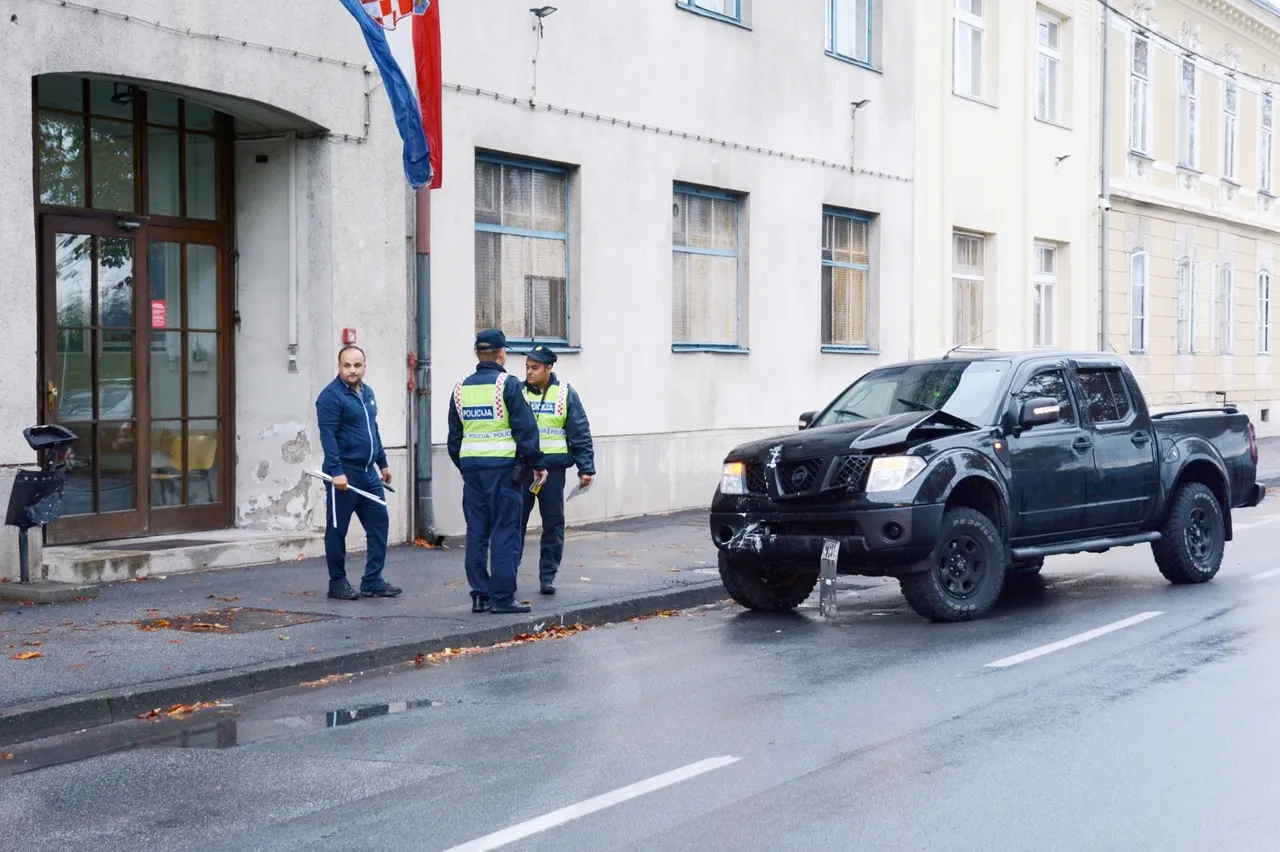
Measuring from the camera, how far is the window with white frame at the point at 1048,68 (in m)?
26.0

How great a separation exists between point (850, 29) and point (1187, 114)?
12486mm

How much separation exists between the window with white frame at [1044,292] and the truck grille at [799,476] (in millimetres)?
16519

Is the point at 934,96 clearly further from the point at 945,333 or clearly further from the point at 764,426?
the point at 764,426

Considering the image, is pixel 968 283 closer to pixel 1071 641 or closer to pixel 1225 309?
pixel 1225 309

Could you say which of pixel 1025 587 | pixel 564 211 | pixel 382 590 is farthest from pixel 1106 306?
pixel 382 590

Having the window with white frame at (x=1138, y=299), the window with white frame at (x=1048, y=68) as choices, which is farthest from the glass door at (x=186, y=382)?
the window with white frame at (x=1138, y=299)

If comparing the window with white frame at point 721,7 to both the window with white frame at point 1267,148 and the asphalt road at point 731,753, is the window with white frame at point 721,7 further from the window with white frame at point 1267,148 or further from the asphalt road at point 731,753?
the window with white frame at point 1267,148

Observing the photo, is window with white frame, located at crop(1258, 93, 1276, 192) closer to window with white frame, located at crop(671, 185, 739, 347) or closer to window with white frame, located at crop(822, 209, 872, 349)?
window with white frame, located at crop(822, 209, 872, 349)

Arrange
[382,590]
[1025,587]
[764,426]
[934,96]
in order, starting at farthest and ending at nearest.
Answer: [934,96] → [764,426] → [1025,587] → [382,590]

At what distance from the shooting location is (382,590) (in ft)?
37.6

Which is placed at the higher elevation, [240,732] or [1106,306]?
[1106,306]

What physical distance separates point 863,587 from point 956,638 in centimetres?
311

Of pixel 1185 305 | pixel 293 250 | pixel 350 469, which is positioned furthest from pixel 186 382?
pixel 1185 305

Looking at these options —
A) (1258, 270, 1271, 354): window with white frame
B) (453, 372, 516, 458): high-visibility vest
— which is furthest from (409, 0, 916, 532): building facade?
(1258, 270, 1271, 354): window with white frame
